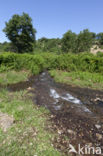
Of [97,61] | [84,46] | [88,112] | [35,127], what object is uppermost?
[84,46]

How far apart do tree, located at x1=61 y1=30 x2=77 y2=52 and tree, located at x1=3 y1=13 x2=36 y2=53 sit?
28.9 feet

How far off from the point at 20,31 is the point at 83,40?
15.4 m

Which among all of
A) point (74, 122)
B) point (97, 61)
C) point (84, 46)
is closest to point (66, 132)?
point (74, 122)

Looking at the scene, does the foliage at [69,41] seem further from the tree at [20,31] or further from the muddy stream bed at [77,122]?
the muddy stream bed at [77,122]

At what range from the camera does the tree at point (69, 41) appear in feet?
61.4

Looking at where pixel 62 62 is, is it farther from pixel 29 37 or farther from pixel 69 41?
pixel 29 37

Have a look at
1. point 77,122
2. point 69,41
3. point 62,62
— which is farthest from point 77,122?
point 69,41

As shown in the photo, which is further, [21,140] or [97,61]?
[97,61]

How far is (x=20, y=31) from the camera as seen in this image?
74.2 feet

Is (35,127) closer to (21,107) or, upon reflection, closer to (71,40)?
(21,107)

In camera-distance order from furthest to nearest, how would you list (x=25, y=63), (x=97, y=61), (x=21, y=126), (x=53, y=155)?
(x=25, y=63), (x=97, y=61), (x=21, y=126), (x=53, y=155)

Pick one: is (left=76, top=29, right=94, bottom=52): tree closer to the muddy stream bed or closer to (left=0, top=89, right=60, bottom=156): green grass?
the muddy stream bed

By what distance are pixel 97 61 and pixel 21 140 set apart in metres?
7.56

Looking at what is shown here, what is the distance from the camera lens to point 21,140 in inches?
70.7
